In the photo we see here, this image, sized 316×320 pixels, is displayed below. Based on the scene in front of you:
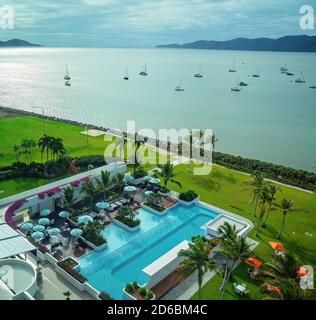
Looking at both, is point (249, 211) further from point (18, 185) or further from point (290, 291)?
point (18, 185)

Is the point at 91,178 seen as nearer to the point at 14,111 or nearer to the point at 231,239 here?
the point at 231,239

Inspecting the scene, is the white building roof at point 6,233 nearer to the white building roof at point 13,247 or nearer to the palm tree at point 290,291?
the white building roof at point 13,247

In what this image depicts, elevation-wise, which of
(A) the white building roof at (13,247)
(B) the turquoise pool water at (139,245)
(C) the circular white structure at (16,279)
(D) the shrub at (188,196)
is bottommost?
(B) the turquoise pool water at (139,245)

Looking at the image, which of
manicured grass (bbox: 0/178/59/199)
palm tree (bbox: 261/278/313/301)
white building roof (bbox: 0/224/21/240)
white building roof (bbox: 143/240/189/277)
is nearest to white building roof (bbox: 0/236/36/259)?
white building roof (bbox: 0/224/21/240)

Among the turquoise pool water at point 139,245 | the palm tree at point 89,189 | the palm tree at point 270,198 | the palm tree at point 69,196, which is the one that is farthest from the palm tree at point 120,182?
the palm tree at point 270,198

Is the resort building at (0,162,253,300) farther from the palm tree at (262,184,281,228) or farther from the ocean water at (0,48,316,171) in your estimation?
the ocean water at (0,48,316,171)

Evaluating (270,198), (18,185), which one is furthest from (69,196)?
(270,198)
